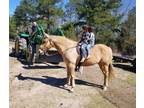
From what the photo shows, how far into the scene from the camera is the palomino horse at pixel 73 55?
9.54ft

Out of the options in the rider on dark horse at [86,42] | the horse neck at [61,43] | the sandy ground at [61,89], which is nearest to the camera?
the sandy ground at [61,89]

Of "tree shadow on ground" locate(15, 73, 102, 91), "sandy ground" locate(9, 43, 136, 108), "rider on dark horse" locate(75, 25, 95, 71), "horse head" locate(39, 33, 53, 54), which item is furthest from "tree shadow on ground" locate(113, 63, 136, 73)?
"horse head" locate(39, 33, 53, 54)

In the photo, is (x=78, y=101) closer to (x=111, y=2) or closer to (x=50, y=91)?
(x=50, y=91)

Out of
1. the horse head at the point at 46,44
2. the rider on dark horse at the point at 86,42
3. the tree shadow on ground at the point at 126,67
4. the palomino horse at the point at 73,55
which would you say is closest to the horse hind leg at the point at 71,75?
the palomino horse at the point at 73,55

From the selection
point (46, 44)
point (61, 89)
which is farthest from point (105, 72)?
point (46, 44)

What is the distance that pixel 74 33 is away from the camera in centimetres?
298

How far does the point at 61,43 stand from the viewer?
296 centimetres

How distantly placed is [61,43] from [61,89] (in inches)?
16.4

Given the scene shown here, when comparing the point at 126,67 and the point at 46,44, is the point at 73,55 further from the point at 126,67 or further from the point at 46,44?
the point at 126,67

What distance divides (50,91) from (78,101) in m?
0.28

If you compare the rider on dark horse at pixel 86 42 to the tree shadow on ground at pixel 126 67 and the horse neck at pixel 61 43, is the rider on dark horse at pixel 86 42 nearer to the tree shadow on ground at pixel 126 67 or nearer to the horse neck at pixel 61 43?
the horse neck at pixel 61 43

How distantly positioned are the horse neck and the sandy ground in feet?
0.97

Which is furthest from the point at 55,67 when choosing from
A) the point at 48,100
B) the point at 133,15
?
the point at 133,15

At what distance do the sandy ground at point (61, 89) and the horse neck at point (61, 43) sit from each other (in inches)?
11.6
